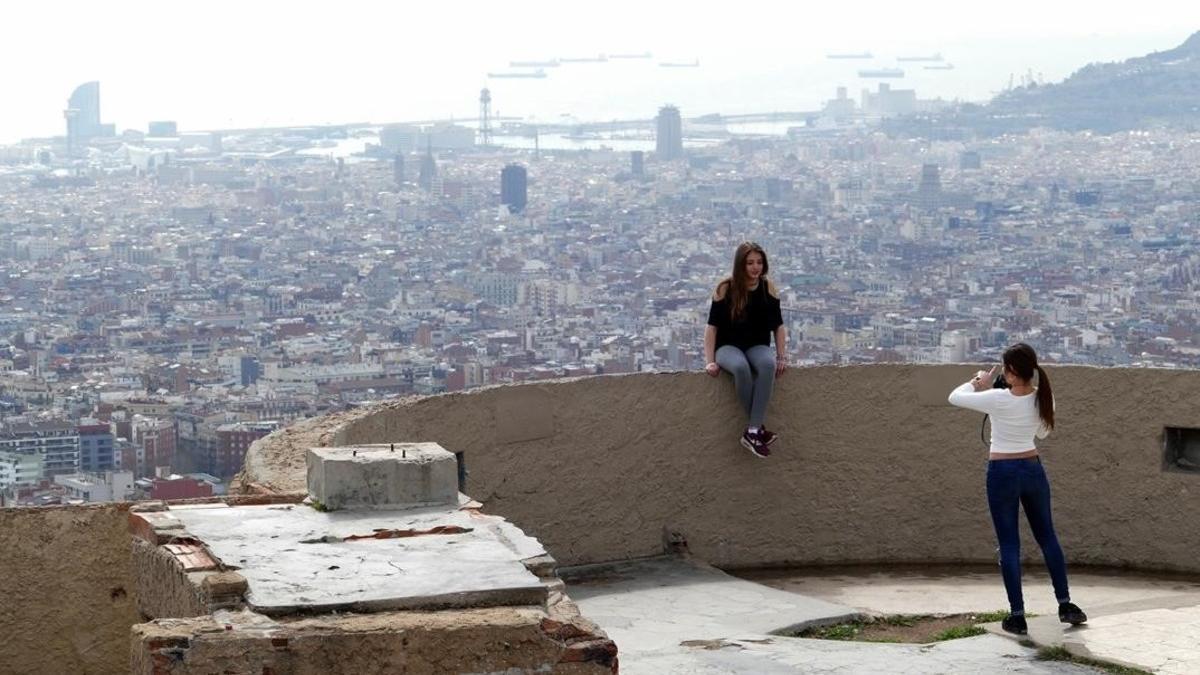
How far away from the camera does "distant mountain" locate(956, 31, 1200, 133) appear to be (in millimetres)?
92750

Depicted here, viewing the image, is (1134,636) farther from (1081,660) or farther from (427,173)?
(427,173)

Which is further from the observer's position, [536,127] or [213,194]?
[536,127]

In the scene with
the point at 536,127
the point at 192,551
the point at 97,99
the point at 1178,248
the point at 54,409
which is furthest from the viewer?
the point at 536,127

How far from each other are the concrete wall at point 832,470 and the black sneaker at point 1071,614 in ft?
6.82

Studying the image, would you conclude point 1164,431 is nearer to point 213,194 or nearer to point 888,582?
point 888,582

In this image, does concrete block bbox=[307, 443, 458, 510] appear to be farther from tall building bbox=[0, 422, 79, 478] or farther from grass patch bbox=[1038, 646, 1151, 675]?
tall building bbox=[0, 422, 79, 478]

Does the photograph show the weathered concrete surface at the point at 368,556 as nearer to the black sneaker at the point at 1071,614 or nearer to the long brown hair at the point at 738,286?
the black sneaker at the point at 1071,614

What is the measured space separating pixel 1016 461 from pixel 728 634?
3.99 feet

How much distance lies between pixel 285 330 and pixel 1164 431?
46846 millimetres

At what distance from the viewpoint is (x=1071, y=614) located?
7324 mm

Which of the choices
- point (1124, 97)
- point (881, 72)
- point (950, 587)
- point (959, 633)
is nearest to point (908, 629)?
point (959, 633)

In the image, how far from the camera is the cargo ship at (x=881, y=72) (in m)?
139

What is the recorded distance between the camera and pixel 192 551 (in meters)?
5.57

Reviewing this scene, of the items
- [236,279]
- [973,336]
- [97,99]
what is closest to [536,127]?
[97,99]
